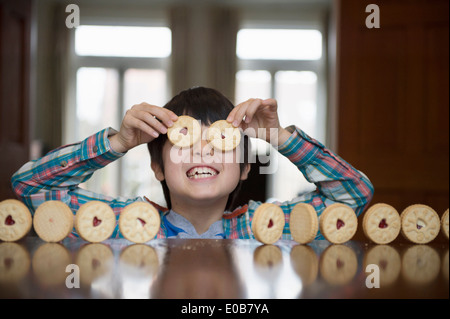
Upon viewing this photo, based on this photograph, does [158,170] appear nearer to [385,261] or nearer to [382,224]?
[382,224]

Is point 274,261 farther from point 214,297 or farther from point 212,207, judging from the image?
point 212,207

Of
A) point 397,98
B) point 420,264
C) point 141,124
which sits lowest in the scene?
point 420,264

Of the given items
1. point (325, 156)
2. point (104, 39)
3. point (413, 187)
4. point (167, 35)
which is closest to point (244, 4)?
point (167, 35)

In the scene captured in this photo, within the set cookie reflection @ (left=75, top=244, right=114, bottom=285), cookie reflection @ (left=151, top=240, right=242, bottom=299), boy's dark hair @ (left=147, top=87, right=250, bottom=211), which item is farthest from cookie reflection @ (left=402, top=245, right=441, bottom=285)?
boy's dark hair @ (left=147, top=87, right=250, bottom=211)

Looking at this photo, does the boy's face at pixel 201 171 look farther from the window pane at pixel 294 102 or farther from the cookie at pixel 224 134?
the window pane at pixel 294 102

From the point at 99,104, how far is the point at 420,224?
5.20 metres

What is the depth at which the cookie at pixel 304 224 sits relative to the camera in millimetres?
778

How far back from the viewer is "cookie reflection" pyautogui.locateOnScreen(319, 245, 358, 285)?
513 mm

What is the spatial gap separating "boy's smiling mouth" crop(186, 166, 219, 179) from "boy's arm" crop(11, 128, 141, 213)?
18 cm

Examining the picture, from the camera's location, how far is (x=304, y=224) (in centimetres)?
80

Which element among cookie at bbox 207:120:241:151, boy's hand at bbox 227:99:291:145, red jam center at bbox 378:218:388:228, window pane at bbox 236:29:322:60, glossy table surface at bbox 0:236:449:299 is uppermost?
window pane at bbox 236:29:322:60

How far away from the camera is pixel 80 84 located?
5.61 metres

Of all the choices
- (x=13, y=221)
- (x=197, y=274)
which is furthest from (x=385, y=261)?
(x=13, y=221)

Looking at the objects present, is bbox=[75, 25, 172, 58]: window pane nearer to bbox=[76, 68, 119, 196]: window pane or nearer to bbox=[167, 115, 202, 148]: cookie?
bbox=[76, 68, 119, 196]: window pane
